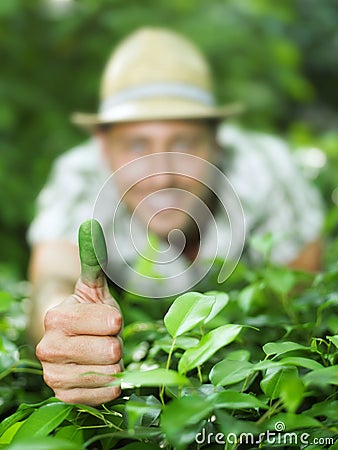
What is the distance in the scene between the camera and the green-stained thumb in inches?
19.9

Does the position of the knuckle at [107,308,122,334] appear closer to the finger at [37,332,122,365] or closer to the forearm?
the finger at [37,332,122,365]

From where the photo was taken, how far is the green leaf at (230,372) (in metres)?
0.50

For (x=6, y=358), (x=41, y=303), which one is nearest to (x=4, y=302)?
(x=6, y=358)

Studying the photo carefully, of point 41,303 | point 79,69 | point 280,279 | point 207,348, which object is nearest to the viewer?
point 207,348

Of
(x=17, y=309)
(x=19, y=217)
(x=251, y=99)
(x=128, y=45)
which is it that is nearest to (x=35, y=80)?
(x=19, y=217)

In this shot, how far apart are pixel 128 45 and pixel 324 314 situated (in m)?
1.12

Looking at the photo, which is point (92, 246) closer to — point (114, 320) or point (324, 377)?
point (114, 320)

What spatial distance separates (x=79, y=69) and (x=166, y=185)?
5.95 ft

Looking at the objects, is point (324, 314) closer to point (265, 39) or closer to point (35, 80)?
point (35, 80)

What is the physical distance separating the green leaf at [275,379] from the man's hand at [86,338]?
0.36 ft

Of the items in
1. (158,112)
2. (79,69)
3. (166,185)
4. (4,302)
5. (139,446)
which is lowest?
(139,446)

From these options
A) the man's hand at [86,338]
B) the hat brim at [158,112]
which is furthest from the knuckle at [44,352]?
the hat brim at [158,112]

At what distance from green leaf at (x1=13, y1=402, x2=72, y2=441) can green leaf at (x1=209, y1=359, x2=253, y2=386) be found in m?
0.11

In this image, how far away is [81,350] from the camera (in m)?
0.53
